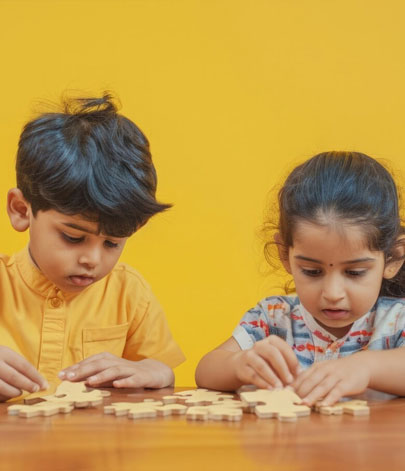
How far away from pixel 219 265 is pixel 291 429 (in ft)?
5.65

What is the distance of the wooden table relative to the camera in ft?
2.28

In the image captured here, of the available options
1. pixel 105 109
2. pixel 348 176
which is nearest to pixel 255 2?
Answer: pixel 105 109

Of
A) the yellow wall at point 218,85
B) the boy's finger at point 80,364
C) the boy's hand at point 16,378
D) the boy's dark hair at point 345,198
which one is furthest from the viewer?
the yellow wall at point 218,85

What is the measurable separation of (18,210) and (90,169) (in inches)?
8.5

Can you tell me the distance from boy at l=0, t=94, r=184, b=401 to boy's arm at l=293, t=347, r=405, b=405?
0.39m

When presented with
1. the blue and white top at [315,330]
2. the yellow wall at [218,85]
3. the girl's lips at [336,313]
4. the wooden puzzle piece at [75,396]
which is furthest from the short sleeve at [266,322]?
the yellow wall at [218,85]

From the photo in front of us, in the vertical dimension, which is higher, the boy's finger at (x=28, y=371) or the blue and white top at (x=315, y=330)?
the blue and white top at (x=315, y=330)

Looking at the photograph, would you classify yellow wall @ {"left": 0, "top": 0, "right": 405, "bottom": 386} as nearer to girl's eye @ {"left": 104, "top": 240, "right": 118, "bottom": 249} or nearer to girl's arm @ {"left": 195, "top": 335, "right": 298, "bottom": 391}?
→ girl's eye @ {"left": 104, "top": 240, "right": 118, "bottom": 249}

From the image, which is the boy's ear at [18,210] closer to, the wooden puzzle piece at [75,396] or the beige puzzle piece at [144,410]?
the wooden puzzle piece at [75,396]

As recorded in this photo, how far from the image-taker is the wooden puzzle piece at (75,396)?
1080 mm

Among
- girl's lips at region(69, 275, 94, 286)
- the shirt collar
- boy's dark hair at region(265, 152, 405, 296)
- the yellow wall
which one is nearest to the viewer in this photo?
boy's dark hair at region(265, 152, 405, 296)

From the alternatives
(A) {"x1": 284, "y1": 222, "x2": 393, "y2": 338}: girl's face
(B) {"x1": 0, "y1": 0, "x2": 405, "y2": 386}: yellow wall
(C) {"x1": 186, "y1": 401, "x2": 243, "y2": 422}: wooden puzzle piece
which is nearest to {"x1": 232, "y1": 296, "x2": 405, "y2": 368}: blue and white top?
(A) {"x1": 284, "y1": 222, "x2": 393, "y2": 338}: girl's face

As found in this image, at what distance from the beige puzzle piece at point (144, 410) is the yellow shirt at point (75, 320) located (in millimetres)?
617

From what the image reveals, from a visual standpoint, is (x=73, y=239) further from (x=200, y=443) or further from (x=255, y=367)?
(x=200, y=443)
